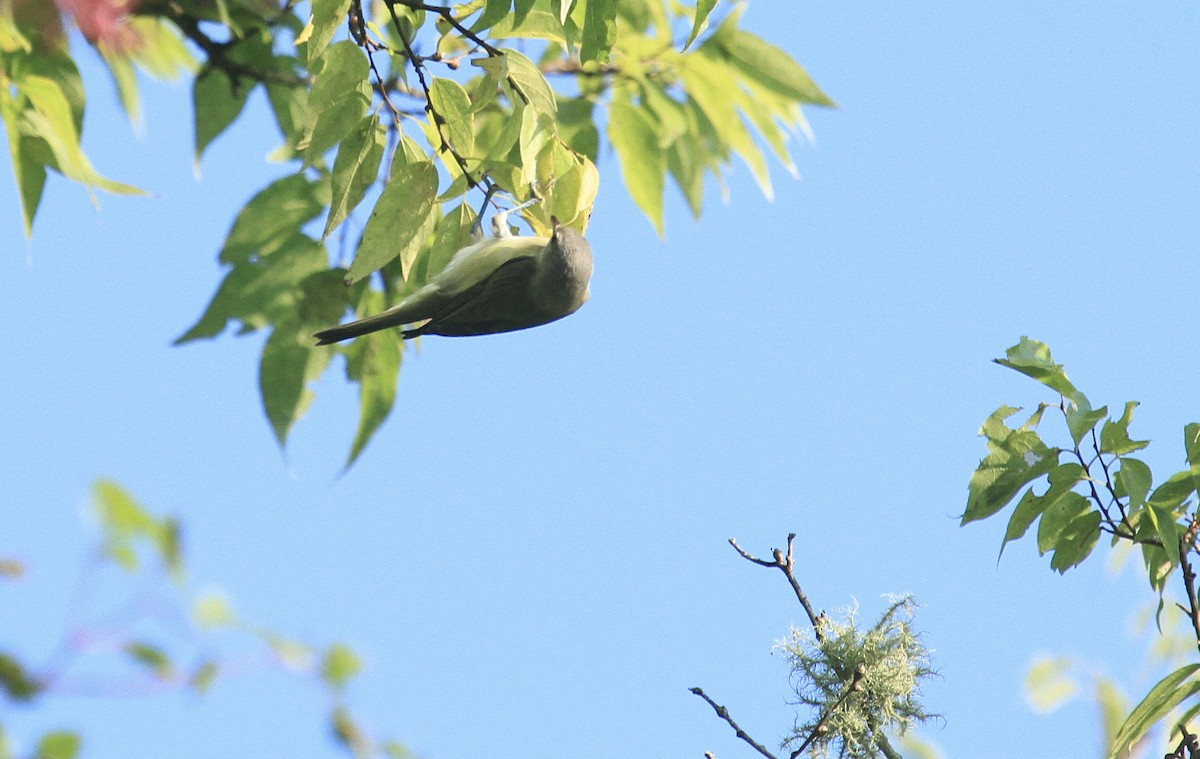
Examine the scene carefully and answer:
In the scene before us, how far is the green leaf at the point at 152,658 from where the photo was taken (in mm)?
1539

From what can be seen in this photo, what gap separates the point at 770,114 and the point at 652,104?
467mm

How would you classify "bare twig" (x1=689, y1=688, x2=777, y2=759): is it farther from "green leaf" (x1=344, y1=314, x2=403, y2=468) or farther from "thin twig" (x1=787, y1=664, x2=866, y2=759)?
"green leaf" (x1=344, y1=314, x2=403, y2=468)

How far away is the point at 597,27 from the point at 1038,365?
1.38 metres

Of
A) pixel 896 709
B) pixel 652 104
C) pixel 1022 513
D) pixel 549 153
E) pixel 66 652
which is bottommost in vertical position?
pixel 66 652

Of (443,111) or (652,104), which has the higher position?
(652,104)

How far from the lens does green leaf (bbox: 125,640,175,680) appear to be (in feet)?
5.05

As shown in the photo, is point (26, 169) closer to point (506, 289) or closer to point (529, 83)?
point (529, 83)

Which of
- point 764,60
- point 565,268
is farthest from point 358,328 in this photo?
point 764,60

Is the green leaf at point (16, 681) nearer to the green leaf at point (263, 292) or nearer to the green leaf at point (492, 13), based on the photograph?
the green leaf at point (492, 13)

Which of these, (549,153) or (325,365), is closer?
(549,153)

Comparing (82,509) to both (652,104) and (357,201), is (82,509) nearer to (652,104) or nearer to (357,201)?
(357,201)

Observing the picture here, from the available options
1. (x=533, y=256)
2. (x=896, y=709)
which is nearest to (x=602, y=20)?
(x=533, y=256)

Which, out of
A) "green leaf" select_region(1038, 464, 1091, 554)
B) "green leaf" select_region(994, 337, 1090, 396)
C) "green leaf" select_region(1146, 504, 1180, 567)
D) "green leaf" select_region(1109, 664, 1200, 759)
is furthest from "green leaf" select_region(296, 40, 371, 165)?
"green leaf" select_region(1109, 664, 1200, 759)

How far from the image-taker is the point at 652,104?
459cm
